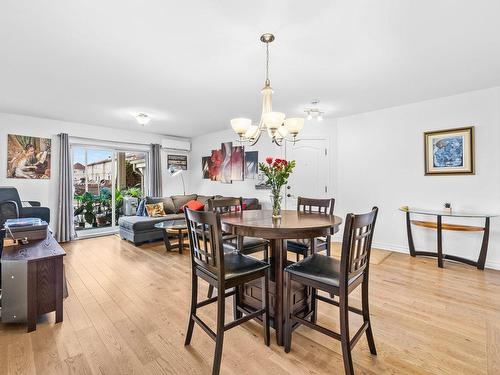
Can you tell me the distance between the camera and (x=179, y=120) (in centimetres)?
522

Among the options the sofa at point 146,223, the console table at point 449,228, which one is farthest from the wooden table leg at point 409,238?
the sofa at point 146,223

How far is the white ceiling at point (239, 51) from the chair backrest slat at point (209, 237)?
149cm

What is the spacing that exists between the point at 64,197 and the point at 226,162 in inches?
134

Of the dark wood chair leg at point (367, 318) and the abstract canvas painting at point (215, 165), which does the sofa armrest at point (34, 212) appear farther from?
the dark wood chair leg at point (367, 318)

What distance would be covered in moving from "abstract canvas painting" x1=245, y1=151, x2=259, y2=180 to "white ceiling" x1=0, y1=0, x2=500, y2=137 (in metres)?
1.76

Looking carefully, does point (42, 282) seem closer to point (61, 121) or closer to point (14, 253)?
point (14, 253)

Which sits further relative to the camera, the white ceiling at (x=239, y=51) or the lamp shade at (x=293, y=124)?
the lamp shade at (x=293, y=124)

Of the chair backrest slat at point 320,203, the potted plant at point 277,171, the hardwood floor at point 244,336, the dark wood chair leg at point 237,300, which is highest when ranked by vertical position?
the potted plant at point 277,171

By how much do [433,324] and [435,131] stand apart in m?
2.92

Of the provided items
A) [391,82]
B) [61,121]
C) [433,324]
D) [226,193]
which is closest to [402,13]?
[391,82]

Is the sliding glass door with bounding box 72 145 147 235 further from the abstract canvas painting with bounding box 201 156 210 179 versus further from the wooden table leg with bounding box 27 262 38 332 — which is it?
the wooden table leg with bounding box 27 262 38 332

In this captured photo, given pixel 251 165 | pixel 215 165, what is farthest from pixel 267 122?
pixel 215 165

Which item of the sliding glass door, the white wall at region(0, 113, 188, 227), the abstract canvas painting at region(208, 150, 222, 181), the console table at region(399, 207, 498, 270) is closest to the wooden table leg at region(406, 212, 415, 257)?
the console table at region(399, 207, 498, 270)

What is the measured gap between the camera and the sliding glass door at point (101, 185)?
18.2 feet
